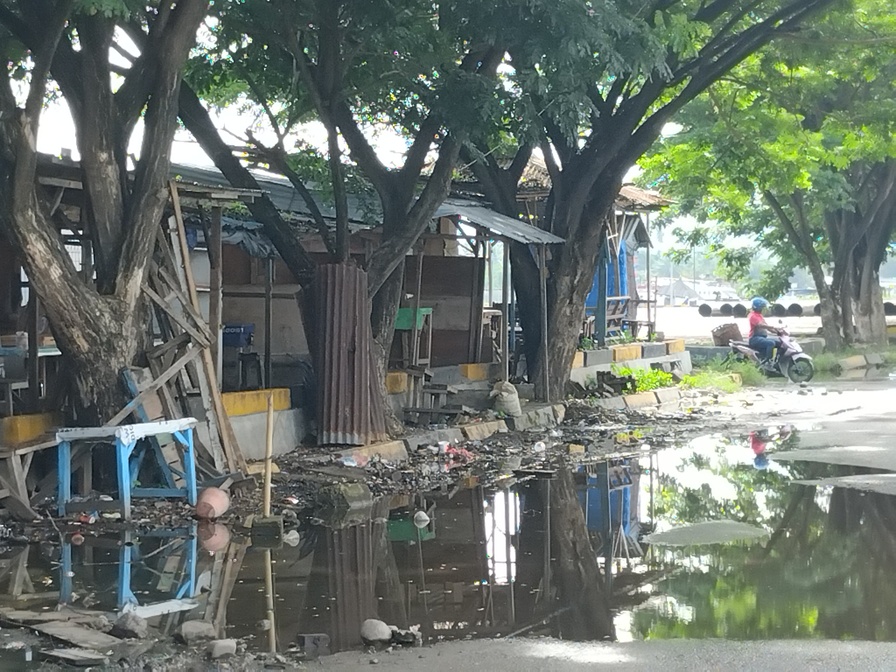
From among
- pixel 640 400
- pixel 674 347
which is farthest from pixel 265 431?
pixel 674 347

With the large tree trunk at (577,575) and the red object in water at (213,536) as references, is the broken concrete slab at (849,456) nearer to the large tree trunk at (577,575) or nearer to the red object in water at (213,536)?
the large tree trunk at (577,575)

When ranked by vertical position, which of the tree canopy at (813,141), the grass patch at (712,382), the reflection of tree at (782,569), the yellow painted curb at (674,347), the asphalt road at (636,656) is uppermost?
the tree canopy at (813,141)

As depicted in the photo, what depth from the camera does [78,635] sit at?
6.24 m

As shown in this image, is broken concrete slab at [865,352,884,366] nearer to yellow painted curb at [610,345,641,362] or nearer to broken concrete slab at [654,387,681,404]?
yellow painted curb at [610,345,641,362]

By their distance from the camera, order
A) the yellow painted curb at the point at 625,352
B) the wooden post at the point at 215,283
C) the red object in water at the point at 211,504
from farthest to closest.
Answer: the yellow painted curb at the point at 625,352, the wooden post at the point at 215,283, the red object in water at the point at 211,504

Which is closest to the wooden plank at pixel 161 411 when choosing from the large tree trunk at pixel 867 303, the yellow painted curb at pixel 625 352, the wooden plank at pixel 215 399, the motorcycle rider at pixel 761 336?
the wooden plank at pixel 215 399

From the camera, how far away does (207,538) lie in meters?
9.22

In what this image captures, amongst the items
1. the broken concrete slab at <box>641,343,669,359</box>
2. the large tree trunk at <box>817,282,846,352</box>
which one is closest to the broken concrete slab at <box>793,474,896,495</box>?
the broken concrete slab at <box>641,343,669,359</box>

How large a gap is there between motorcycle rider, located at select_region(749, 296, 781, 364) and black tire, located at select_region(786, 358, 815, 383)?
1.73ft

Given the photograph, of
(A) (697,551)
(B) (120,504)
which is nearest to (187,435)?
(B) (120,504)

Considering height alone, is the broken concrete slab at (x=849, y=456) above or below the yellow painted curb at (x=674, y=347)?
below

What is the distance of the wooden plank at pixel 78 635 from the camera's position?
20.0ft

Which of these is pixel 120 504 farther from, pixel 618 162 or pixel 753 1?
pixel 753 1

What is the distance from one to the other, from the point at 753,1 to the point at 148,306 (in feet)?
32.9
